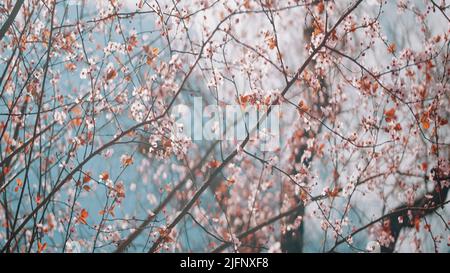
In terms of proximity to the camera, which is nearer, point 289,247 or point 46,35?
point 46,35

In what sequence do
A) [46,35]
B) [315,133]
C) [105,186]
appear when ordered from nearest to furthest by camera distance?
1. [105,186]
2. [46,35]
3. [315,133]

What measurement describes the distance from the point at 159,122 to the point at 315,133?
2872 millimetres

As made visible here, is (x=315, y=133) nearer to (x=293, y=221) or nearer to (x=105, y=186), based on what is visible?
(x=293, y=221)

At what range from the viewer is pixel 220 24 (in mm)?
4570

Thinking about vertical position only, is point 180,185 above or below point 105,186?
above

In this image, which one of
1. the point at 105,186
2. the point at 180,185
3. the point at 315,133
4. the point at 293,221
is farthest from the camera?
the point at 293,221

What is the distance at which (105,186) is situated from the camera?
4383mm

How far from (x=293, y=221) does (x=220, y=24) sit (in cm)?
362
